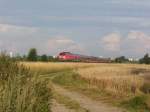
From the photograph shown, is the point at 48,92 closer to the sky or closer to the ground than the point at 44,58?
closer to the ground

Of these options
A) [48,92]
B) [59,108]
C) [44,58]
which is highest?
[44,58]

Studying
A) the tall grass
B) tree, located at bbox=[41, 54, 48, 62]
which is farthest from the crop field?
tree, located at bbox=[41, 54, 48, 62]

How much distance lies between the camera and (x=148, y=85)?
35.6m

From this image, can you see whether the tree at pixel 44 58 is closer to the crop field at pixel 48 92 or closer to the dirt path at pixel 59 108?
the crop field at pixel 48 92

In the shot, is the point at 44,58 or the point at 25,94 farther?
the point at 44,58

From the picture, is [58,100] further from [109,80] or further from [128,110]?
[109,80]

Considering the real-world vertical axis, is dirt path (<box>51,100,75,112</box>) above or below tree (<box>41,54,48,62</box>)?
below

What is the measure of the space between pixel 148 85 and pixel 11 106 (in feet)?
73.7

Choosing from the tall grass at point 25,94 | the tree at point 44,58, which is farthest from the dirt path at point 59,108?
the tree at point 44,58

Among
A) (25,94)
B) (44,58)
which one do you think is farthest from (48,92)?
(44,58)

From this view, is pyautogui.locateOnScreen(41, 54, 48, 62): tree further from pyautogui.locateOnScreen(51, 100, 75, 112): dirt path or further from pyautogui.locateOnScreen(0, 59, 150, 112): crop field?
pyautogui.locateOnScreen(51, 100, 75, 112): dirt path

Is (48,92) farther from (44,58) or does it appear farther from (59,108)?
(44,58)

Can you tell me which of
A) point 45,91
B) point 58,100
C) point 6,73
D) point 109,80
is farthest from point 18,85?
point 109,80

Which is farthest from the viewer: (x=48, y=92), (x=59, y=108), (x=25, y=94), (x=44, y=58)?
(x=44, y=58)
